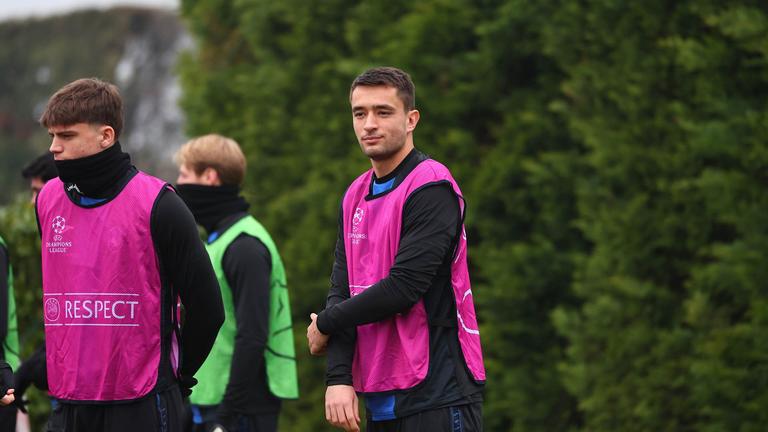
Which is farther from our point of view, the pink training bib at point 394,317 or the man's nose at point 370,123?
the man's nose at point 370,123

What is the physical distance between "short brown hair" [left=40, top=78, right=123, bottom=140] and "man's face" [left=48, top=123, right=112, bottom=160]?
0.02 meters

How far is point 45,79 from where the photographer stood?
2384cm

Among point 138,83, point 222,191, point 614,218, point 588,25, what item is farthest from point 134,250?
point 138,83

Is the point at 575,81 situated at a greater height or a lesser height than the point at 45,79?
lesser

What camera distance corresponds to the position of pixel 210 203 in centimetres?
551

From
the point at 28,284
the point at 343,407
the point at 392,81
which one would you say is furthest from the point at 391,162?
the point at 28,284

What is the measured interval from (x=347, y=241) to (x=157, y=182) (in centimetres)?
70

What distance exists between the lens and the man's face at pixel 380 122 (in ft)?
12.9

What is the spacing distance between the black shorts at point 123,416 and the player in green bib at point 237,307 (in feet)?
4.54

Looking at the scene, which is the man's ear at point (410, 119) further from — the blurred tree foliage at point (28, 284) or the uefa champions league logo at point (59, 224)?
the blurred tree foliage at point (28, 284)

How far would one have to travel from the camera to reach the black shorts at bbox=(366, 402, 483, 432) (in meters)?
3.77

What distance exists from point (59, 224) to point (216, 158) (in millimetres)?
1810

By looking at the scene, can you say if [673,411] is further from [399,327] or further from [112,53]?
[112,53]

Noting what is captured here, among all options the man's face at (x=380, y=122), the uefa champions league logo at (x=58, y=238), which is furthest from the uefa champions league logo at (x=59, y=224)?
the man's face at (x=380, y=122)
